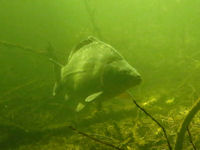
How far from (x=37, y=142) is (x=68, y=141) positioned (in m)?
0.86

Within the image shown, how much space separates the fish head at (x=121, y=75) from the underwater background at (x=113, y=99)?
400 mm

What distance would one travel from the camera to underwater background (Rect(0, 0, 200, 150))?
189 inches

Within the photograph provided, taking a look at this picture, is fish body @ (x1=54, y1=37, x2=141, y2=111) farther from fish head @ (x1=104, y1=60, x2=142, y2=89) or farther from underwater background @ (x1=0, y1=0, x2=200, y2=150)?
underwater background @ (x1=0, y1=0, x2=200, y2=150)

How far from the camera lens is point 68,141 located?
16.0ft

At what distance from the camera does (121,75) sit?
402 centimetres

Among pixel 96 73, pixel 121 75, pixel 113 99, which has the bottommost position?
pixel 113 99

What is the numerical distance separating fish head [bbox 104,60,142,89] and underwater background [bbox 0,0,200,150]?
1.31ft

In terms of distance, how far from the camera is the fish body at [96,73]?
402 cm

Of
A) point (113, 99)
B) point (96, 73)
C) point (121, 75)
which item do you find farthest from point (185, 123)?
point (113, 99)

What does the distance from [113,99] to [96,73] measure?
3.69m

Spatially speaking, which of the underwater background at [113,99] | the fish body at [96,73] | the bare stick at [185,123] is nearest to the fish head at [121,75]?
the fish body at [96,73]

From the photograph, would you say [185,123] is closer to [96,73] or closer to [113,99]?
[96,73]

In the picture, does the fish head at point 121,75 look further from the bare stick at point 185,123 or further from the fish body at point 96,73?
the bare stick at point 185,123

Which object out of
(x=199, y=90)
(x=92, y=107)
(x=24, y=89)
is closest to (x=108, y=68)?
(x=92, y=107)
